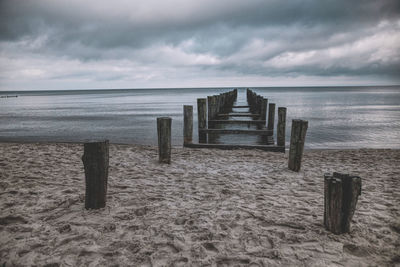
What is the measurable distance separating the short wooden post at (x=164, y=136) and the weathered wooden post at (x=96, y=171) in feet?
8.51

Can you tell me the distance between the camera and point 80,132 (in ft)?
49.4

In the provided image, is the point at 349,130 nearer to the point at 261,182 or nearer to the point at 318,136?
the point at 318,136

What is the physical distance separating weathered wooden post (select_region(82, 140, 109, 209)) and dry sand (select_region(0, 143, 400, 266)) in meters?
0.15

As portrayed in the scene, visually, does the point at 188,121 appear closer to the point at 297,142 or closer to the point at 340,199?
Answer: the point at 297,142

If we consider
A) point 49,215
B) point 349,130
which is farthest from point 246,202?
point 349,130

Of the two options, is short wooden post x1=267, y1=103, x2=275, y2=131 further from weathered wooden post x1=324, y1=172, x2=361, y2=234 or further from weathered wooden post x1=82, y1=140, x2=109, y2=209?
weathered wooden post x1=82, y1=140, x2=109, y2=209

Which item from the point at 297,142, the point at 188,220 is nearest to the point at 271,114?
the point at 297,142

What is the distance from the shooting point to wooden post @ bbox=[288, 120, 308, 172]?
5730mm

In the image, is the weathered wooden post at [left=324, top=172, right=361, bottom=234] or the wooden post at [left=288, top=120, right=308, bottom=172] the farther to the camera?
the wooden post at [left=288, top=120, right=308, bottom=172]

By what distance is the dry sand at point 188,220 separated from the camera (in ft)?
8.61

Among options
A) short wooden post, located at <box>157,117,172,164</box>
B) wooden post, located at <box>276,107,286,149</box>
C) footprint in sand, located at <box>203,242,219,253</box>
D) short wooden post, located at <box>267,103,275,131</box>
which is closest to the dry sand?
footprint in sand, located at <box>203,242,219,253</box>

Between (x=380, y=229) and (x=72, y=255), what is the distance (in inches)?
143

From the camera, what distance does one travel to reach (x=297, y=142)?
5.82 m

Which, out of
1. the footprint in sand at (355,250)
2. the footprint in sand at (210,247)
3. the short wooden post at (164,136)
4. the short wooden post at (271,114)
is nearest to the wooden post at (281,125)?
the short wooden post at (271,114)
